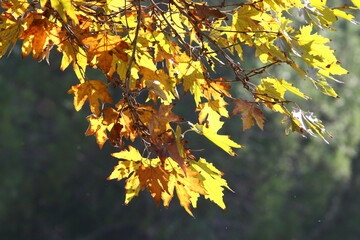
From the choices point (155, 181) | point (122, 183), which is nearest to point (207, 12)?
point (155, 181)

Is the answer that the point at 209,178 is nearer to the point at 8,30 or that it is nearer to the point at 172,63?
the point at 172,63

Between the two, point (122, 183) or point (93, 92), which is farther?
point (122, 183)

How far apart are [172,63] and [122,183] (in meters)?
7.09

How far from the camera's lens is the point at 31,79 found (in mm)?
8672

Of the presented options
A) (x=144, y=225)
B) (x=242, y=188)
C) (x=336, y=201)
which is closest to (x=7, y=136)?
(x=144, y=225)

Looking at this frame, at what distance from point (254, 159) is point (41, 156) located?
280 centimetres

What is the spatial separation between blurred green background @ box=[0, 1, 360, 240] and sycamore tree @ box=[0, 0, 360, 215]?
6.27 m

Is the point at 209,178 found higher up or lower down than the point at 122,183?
higher up

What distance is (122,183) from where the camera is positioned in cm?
827

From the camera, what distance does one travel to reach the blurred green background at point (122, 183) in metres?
7.88

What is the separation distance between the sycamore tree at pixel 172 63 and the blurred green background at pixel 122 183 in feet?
20.6

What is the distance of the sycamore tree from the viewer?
1.08m

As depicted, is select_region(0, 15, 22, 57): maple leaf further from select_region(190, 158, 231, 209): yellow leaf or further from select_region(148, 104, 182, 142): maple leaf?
select_region(190, 158, 231, 209): yellow leaf

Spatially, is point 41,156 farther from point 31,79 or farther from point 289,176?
point 289,176
